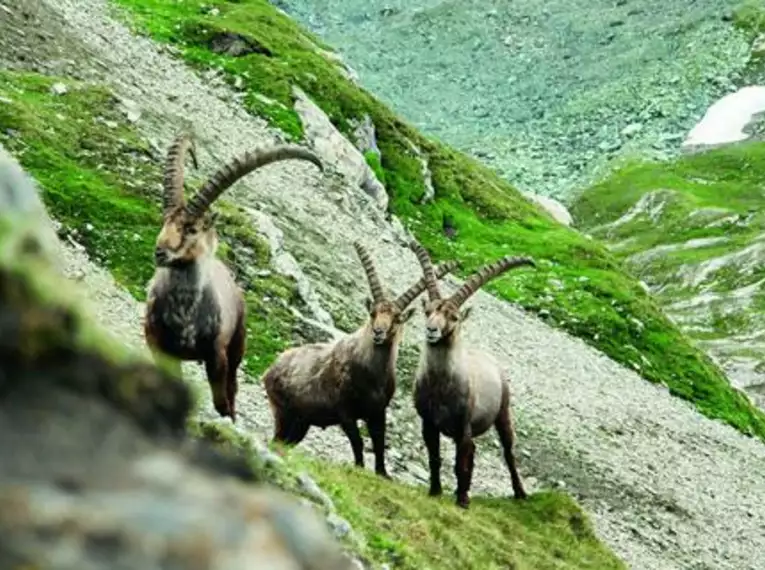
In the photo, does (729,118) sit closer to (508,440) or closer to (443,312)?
(508,440)

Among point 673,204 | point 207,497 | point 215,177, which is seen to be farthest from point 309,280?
point 673,204

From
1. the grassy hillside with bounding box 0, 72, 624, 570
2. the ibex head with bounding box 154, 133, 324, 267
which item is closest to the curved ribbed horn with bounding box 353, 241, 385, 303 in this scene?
the grassy hillside with bounding box 0, 72, 624, 570

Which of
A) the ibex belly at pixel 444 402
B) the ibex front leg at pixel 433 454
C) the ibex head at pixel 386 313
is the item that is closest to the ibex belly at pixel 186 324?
the ibex head at pixel 386 313

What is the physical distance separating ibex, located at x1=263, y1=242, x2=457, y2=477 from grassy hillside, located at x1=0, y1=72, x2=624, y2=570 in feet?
5.50

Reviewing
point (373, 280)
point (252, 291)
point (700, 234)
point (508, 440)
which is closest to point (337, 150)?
point (252, 291)

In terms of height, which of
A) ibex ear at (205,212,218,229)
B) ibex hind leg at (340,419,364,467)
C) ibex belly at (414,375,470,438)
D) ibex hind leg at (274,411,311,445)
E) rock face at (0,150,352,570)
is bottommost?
ibex hind leg at (274,411,311,445)

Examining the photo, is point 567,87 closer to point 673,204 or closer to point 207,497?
point 673,204

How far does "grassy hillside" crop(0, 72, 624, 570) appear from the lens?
47.3 ft

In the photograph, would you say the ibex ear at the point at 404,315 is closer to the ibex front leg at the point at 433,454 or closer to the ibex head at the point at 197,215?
the ibex front leg at the point at 433,454

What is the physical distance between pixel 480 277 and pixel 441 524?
6955mm

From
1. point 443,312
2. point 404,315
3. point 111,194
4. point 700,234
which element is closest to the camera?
point 443,312

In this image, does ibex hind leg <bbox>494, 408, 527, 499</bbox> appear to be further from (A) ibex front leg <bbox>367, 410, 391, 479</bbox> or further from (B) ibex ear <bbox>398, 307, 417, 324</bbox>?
(A) ibex front leg <bbox>367, 410, 391, 479</bbox>

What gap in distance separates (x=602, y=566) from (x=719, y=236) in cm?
12906

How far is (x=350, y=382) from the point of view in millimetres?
21562
